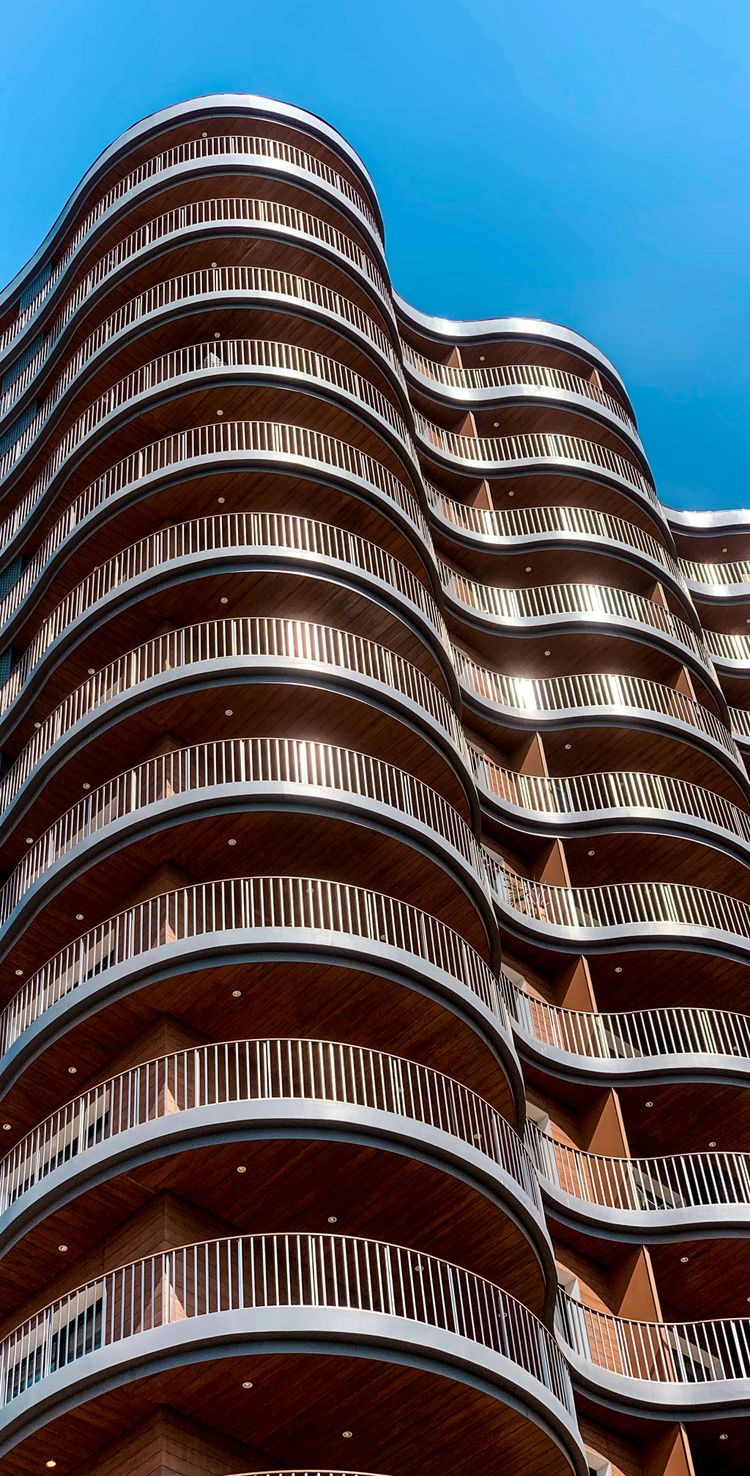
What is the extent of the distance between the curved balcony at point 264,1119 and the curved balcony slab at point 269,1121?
0.02 m

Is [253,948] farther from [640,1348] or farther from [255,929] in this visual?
[640,1348]

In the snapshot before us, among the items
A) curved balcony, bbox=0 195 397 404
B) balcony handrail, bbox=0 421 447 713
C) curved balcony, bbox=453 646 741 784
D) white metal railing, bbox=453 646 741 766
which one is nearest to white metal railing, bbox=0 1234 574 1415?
balcony handrail, bbox=0 421 447 713

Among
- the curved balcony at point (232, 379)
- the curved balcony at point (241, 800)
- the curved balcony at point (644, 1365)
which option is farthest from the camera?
the curved balcony at point (232, 379)

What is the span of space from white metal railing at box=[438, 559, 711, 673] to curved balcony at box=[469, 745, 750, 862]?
4.57 m

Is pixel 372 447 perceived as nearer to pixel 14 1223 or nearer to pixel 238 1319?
A: pixel 14 1223

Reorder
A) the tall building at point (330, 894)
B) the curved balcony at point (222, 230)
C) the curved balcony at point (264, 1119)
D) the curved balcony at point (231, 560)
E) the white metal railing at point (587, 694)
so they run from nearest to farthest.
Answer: the tall building at point (330, 894)
the curved balcony at point (264, 1119)
the curved balcony at point (231, 560)
the curved balcony at point (222, 230)
the white metal railing at point (587, 694)

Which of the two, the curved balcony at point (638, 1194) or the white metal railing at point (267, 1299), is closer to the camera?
the white metal railing at point (267, 1299)

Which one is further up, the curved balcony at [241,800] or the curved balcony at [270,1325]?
the curved balcony at [241,800]

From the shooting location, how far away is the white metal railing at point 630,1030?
31.5m

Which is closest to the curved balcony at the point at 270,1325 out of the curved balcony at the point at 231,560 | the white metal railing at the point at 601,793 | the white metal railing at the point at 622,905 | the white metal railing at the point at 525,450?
the white metal railing at the point at 622,905

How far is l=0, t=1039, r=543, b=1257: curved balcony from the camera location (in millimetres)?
22281

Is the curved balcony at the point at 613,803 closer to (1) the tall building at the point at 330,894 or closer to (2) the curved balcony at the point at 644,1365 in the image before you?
(1) the tall building at the point at 330,894

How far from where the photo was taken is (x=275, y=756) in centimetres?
2916

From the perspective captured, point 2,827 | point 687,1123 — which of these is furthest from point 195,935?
point 687,1123
